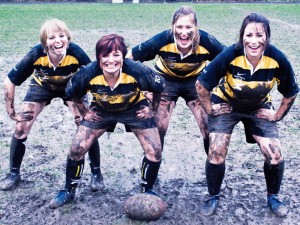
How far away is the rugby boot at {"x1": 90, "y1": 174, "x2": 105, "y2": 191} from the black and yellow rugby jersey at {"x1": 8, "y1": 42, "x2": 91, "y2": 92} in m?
1.11

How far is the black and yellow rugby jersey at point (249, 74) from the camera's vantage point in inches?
173

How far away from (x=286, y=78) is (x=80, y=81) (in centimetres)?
201

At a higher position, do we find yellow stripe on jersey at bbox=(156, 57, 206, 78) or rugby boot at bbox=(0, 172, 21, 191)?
yellow stripe on jersey at bbox=(156, 57, 206, 78)

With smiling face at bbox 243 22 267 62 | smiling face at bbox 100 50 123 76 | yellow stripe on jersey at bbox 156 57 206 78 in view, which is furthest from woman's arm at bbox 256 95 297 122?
smiling face at bbox 100 50 123 76

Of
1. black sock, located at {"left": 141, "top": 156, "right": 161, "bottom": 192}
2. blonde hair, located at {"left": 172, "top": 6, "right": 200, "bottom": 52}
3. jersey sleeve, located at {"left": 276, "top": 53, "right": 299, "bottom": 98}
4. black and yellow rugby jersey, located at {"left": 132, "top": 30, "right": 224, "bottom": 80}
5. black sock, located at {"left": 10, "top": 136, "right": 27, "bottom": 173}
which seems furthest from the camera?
black sock, located at {"left": 10, "top": 136, "right": 27, "bottom": 173}

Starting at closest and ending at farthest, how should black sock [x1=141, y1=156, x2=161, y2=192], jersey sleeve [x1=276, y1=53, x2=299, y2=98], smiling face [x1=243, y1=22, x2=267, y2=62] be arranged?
smiling face [x1=243, y1=22, x2=267, y2=62]
jersey sleeve [x1=276, y1=53, x2=299, y2=98]
black sock [x1=141, y1=156, x2=161, y2=192]

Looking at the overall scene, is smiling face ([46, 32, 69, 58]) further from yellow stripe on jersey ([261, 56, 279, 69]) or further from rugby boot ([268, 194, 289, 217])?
rugby boot ([268, 194, 289, 217])

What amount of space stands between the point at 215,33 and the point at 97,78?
523 inches

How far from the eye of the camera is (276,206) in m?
4.70

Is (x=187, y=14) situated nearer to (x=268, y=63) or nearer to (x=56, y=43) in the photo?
(x=268, y=63)

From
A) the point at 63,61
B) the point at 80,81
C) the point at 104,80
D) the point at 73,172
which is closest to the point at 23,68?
the point at 63,61

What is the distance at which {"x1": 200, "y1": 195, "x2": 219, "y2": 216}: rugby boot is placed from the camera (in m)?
4.72

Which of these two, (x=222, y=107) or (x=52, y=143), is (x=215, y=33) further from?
(x=222, y=107)

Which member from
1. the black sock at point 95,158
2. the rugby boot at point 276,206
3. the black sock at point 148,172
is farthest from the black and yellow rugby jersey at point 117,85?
the rugby boot at point 276,206
